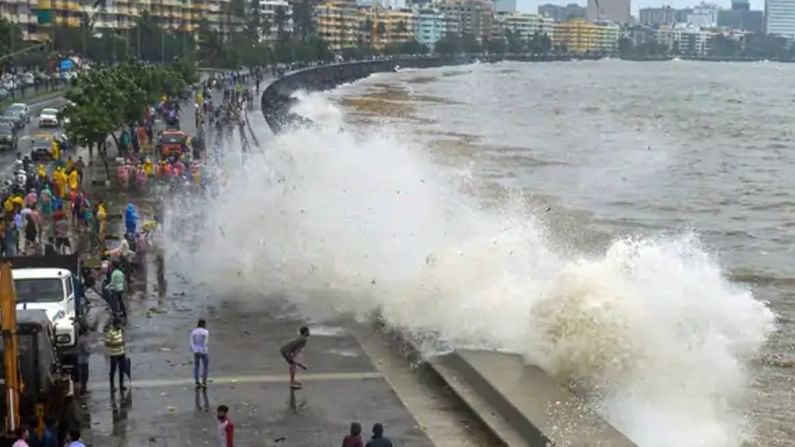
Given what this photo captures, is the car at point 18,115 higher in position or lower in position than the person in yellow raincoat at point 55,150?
higher

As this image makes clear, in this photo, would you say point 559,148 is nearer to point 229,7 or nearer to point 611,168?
point 611,168

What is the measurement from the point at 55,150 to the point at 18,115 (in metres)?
→ 12.8

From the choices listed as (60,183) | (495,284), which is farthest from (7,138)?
(495,284)

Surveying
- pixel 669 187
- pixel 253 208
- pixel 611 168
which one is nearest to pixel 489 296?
pixel 253 208

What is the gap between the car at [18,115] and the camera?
1872 inches

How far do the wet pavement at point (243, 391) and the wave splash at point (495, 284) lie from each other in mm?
1913

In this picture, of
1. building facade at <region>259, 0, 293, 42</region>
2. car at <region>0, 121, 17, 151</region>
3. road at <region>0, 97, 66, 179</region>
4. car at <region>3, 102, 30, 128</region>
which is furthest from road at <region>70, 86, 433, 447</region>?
building facade at <region>259, 0, 293, 42</region>

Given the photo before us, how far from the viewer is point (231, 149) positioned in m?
39.3

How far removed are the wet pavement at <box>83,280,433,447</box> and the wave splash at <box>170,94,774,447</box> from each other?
6.28 ft

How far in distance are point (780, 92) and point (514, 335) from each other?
133508 mm

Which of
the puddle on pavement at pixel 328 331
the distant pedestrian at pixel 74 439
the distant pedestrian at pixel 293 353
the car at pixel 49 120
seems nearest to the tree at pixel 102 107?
the car at pixel 49 120

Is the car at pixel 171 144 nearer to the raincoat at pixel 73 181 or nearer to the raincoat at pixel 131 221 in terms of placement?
the raincoat at pixel 73 181

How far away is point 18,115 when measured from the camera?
49188 mm

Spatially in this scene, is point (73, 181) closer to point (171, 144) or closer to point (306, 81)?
point (171, 144)
